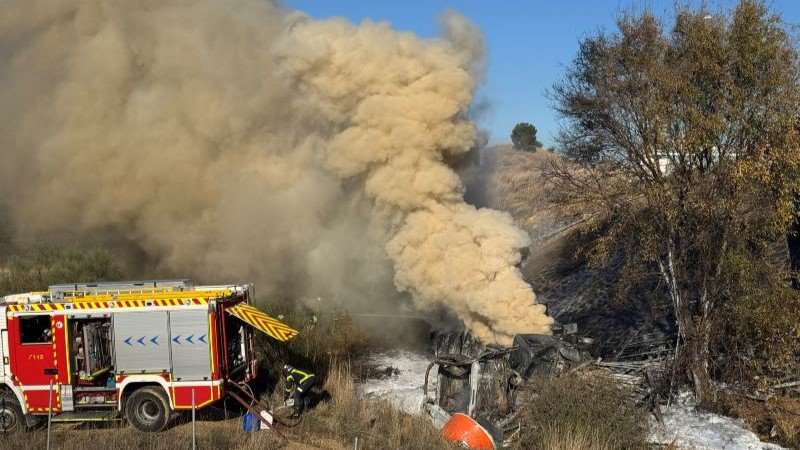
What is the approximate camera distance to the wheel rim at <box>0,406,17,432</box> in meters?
13.0

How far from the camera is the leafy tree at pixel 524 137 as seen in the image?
70.8 metres

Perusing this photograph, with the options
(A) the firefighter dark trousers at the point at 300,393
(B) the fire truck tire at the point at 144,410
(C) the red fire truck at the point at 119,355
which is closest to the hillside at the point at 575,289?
(A) the firefighter dark trousers at the point at 300,393

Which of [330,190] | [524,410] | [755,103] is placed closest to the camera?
[524,410]

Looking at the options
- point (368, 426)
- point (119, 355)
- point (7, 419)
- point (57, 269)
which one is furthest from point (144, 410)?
point (57, 269)

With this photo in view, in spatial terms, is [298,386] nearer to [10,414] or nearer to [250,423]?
[250,423]

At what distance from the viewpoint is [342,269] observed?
74.9ft

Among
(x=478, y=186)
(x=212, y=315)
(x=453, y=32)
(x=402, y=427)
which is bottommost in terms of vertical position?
(x=402, y=427)

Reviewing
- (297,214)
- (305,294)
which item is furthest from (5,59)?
(305,294)

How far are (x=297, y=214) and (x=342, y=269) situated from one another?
2743mm

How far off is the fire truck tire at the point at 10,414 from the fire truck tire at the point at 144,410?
2151 mm

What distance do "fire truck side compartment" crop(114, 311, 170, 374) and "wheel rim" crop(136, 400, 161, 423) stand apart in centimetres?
64

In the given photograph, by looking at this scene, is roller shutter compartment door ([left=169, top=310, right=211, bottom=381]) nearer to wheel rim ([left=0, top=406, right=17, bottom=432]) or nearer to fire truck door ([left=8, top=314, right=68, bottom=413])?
fire truck door ([left=8, top=314, right=68, bottom=413])

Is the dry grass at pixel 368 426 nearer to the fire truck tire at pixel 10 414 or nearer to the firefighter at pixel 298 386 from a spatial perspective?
the firefighter at pixel 298 386

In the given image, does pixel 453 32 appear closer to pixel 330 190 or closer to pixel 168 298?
pixel 330 190
